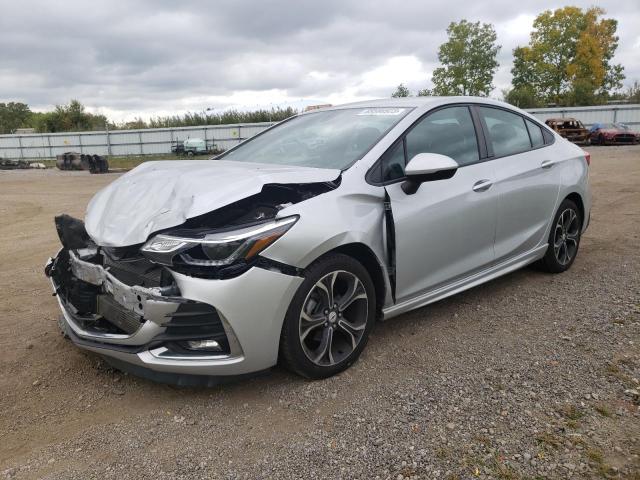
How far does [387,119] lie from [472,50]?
47562 mm

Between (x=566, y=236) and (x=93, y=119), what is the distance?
54.2m

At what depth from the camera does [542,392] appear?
2834 millimetres

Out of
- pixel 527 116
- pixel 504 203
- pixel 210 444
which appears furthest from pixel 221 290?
pixel 527 116

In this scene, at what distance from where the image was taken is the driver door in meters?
3.28

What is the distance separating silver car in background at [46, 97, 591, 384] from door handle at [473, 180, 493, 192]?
12 millimetres

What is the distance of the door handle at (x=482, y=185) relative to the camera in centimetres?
373

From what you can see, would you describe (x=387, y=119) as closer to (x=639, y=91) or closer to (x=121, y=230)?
(x=121, y=230)

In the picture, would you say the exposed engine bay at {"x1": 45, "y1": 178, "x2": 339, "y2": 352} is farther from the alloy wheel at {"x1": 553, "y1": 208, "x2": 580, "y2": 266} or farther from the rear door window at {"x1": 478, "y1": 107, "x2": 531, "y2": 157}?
the alloy wheel at {"x1": 553, "y1": 208, "x2": 580, "y2": 266}

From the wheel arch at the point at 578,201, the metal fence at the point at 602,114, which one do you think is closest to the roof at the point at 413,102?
the wheel arch at the point at 578,201

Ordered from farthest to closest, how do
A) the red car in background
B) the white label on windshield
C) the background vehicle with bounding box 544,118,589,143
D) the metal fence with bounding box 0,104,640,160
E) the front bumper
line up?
the metal fence with bounding box 0,104,640,160 → the background vehicle with bounding box 544,118,589,143 → the red car in background → the white label on windshield → the front bumper

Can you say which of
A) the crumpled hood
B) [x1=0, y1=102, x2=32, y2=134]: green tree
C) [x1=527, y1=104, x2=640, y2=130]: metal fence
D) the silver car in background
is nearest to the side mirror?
the silver car in background

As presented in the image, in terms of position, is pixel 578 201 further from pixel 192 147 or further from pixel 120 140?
pixel 120 140

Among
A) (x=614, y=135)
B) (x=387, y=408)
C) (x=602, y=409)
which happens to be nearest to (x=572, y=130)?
(x=614, y=135)

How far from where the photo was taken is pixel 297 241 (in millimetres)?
2717
